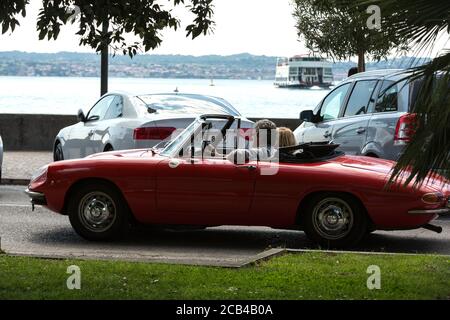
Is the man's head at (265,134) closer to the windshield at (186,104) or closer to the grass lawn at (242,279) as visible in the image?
the grass lawn at (242,279)

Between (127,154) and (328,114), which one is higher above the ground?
(328,114)

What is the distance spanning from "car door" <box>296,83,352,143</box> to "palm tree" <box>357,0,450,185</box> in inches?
299

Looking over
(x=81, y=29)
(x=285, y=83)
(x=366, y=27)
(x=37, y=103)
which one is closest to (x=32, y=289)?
(x=81, y=29)

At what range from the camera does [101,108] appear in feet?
53.0

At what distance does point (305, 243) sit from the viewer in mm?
10789

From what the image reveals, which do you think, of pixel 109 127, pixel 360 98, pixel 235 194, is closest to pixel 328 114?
pixel 360 98

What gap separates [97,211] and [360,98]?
15.6 feet

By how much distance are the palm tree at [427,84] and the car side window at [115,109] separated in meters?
9.02

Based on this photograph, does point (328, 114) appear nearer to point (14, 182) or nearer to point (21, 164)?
point (14, 182)

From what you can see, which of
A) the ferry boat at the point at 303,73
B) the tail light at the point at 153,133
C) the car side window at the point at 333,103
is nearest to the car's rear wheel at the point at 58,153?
the tail light at the point at 153,133

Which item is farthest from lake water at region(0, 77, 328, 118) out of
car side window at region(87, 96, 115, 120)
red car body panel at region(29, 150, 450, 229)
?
red car body panel at region(29, 150, 450, 229)

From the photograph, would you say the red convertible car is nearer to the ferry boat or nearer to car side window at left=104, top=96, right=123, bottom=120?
car side window at left=104, top=96, right=123, bottom=120

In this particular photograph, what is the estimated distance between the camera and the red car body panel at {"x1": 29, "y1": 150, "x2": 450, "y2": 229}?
9977 millimetres

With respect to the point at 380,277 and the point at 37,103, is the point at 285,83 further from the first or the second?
the point at 380,277
